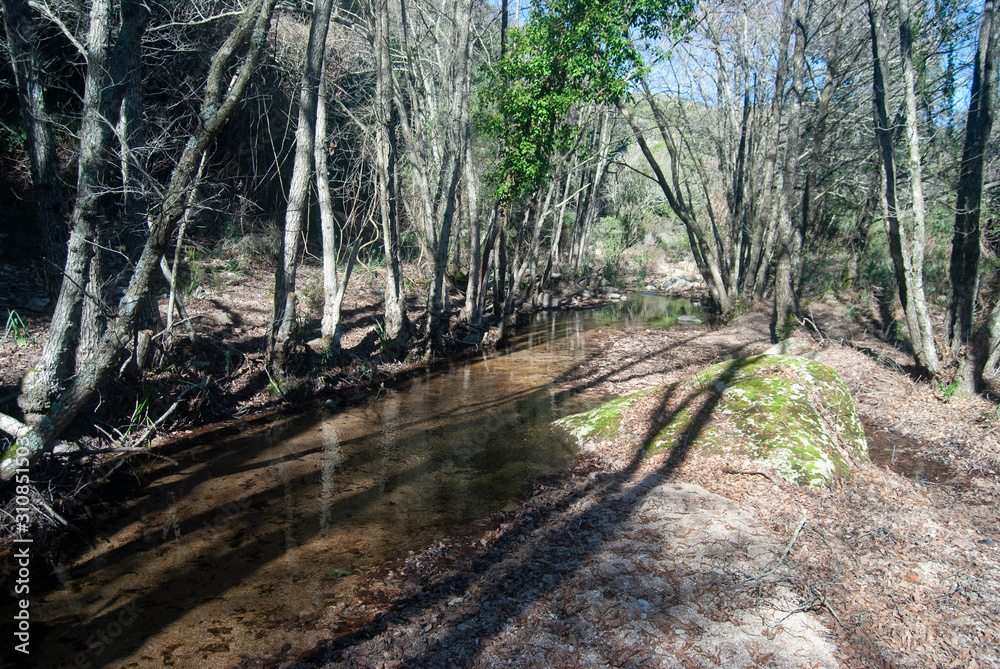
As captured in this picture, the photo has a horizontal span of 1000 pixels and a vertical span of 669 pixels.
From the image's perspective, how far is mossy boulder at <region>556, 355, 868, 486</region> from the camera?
18.5ft

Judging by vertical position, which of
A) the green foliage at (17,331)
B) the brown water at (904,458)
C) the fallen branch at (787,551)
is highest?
the green foliage at (17,331)

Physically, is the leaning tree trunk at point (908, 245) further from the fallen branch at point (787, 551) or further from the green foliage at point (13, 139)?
the green foliage at point (13, 139)

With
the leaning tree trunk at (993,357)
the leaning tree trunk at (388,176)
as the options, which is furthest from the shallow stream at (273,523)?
the leaning tree trunk at (993,357)

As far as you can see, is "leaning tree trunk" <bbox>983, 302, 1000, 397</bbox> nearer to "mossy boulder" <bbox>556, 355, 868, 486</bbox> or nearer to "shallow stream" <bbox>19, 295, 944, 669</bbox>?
"mossy boulder" <bbox>556, 355, 868, 486</bbox>

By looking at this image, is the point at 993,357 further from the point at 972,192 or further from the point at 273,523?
the point at 273,523

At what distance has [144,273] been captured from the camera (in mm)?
5477

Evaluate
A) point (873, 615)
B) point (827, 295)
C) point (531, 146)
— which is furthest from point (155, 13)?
point (827, 295)

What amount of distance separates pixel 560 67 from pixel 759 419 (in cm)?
1001

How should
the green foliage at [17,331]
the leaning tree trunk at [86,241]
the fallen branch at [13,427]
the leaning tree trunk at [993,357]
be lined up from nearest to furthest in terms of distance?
the fallen branch at [13,427] → the leaning tree trunk at [86,241] → the green foliage at [17,331] → the leaning tree trunk at [993,357]

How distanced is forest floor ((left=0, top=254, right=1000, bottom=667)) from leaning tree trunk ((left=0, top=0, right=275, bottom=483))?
174cm

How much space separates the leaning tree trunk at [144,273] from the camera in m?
5.11

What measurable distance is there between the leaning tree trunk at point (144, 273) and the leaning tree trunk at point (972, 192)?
396 inches

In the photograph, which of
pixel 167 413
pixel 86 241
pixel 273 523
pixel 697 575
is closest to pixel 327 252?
pixel 167 413

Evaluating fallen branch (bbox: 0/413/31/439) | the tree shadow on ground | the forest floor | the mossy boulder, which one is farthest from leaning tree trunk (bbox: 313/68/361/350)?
the tree shadow on ground
